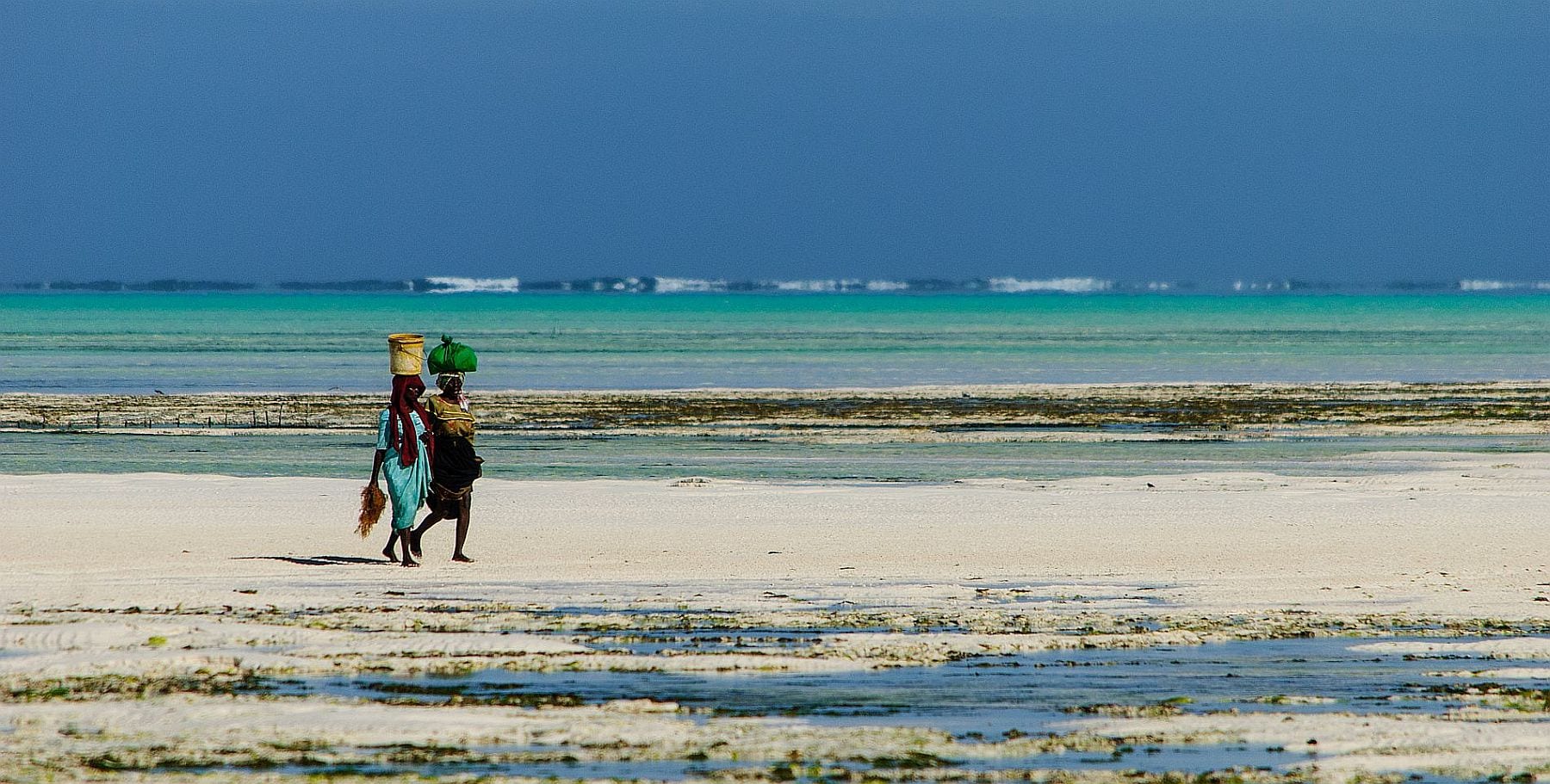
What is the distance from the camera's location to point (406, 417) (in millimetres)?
11484

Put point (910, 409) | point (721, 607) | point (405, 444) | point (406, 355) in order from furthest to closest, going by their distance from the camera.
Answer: point (910, 409) < point (405, 444) < point (406, 355) < point (721, 607)

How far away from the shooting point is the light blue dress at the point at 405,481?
11641 mm

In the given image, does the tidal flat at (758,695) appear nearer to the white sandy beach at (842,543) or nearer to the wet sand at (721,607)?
the wet sand at (721,607)

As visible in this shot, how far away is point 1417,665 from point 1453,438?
58.7ft

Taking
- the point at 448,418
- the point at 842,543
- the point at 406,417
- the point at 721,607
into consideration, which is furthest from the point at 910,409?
the point at 721,607

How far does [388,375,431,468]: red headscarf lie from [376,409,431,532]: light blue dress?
0.11ft

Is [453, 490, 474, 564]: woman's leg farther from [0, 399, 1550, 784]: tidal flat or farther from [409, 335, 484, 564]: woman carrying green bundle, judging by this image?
[0, 399, 1550, 784]: tidal flat

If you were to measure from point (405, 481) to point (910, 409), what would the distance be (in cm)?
2045

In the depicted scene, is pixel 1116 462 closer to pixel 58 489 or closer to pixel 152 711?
pixel 58 489

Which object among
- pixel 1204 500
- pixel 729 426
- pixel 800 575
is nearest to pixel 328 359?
pixel 729 426

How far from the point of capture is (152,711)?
718 centimetres

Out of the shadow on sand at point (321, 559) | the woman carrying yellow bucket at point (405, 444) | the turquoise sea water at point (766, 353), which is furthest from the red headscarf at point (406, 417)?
the turquoise sea water at point (766, 353)

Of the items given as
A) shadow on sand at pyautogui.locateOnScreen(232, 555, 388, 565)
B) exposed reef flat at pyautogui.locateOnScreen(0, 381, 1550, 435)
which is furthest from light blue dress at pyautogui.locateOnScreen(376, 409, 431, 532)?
exposed reef flat at pyautogui.locateOnScreen(0, 381, 1550, 435)

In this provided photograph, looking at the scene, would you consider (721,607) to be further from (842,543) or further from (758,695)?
(842,543)
